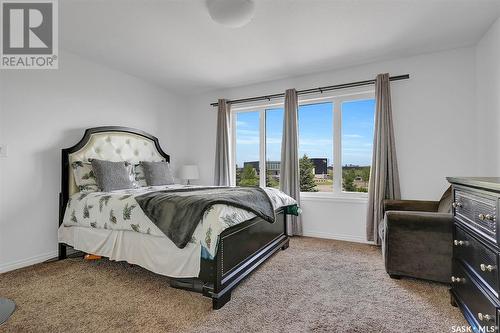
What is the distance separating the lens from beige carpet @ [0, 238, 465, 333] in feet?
5.49

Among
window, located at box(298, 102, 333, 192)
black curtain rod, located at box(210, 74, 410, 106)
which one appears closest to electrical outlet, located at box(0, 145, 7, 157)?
black curtain rod, located at box(210, 74, 410, 106)

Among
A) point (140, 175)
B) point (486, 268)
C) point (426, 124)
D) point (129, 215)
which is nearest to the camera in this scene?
point (486, 268)

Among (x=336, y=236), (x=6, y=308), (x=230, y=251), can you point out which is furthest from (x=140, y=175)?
(x=336, y=236)

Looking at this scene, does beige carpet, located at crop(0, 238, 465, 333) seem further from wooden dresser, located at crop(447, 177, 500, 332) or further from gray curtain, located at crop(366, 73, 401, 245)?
gray curtain, located at crop(366, 73, 401, 245)

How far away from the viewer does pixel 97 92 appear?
351 centimetres

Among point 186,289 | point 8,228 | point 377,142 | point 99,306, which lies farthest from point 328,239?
point 8,228

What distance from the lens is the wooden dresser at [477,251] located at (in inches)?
51.4

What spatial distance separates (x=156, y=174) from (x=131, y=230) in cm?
146

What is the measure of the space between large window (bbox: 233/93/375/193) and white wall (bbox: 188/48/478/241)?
34cm

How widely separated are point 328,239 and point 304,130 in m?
1.71

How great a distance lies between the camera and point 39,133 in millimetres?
2904

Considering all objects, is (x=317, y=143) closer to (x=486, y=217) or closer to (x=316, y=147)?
(x=316, y=147)

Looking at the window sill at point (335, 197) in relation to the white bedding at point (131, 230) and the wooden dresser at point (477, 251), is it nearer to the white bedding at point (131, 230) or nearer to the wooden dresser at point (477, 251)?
the white bedding at point (131, 230)
